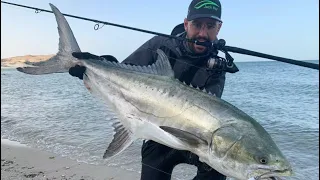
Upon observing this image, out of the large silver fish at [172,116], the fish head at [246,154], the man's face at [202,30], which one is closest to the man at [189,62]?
the man's face at [202,30]

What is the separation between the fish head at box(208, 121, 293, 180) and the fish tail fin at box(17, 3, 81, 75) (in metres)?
2.13

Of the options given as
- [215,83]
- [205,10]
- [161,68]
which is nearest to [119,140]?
[161,68]

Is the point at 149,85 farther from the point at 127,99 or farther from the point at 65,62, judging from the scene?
the point at 65,62

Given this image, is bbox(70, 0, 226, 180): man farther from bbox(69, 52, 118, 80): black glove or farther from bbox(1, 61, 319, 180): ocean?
bbox(1, 61, 319, 180): ocean

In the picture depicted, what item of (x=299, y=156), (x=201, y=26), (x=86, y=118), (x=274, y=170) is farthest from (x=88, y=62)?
(x=86, y=118)

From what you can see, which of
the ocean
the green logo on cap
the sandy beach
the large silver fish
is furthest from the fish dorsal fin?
the sandy beach

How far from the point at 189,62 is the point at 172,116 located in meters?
1.25

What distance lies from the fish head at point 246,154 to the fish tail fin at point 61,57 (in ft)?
6.99

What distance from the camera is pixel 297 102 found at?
23719 mm

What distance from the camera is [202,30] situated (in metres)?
4.25

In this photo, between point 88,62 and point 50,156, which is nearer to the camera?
point 88,62

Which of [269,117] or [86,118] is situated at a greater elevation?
[269,117]

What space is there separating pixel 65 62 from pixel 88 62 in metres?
0.38

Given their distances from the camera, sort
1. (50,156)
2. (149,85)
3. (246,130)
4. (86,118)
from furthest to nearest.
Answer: (86,118)
(50,156)
(149,85)
(246,130)
